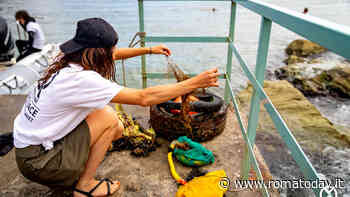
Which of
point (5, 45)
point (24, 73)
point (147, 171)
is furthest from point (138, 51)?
point (5, 45)

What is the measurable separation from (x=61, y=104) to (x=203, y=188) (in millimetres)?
1271

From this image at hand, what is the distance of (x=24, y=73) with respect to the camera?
25.1ft

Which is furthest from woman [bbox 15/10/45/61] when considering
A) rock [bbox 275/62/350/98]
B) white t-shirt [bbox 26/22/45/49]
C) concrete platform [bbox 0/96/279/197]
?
rock [bbox 275/62/350/98]

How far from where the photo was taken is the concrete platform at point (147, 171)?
2.54 meters

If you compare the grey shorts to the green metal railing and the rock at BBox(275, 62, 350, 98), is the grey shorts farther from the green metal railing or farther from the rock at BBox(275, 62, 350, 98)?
the rock at BBox(275, 62, 350, 98)

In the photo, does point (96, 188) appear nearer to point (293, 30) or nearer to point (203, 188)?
point (203, 188)

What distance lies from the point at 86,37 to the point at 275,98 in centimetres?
668

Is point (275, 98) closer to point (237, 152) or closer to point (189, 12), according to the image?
point (237, 152)

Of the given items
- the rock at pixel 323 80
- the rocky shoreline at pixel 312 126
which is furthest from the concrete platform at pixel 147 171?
the rock at pixel 323 80

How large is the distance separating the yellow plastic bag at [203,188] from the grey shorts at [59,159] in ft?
2.72

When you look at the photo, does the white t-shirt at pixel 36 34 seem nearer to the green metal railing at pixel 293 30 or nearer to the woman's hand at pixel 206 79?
the green metal railing at pixel 293 30

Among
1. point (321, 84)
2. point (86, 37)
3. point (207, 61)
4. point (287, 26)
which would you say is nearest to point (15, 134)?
point (86, 37)

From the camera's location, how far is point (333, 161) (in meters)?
6.01

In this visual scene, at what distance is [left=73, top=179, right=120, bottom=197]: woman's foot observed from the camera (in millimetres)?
2379
